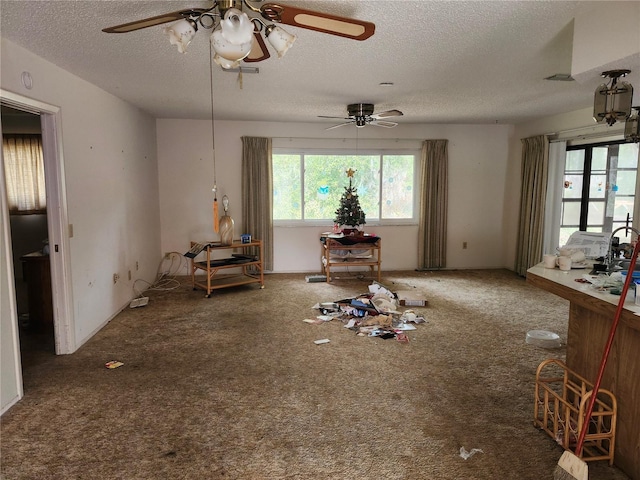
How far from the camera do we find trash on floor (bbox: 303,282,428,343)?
398 centimetres

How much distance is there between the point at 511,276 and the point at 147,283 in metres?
5.37

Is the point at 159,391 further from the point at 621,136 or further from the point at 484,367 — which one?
the point at 621,136

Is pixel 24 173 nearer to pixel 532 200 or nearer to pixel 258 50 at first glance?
pixel 258 50

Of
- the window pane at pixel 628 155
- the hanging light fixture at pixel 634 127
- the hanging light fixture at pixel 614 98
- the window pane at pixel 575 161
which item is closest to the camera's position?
the hanging light fixture at pixel 614 98

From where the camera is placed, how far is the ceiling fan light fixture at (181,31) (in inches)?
72.7

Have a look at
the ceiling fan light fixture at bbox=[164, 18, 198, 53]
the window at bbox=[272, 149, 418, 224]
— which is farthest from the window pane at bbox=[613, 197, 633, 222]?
the ceiling fan light fixture at bbox=[164, 18, 198, 53]

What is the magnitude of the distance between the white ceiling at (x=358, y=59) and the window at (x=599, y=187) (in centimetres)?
65

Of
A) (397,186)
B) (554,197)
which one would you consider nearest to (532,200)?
(554,197)

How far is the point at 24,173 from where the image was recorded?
5.41m

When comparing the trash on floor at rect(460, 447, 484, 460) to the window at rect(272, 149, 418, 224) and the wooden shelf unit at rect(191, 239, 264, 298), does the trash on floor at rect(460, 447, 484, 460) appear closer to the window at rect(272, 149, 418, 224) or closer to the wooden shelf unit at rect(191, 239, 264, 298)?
the wooden shelf unit at rect(191, 239, 264, 298)

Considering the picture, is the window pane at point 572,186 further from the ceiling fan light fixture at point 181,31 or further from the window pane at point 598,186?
the ceiling fan light fixture at point 181,31

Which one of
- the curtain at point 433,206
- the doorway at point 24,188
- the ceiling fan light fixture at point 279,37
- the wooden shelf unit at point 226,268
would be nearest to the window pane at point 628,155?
the curtain at point 433,206

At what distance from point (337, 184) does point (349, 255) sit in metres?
1.23

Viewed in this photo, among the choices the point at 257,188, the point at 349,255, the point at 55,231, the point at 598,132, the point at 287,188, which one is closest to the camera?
the point at 55,231
